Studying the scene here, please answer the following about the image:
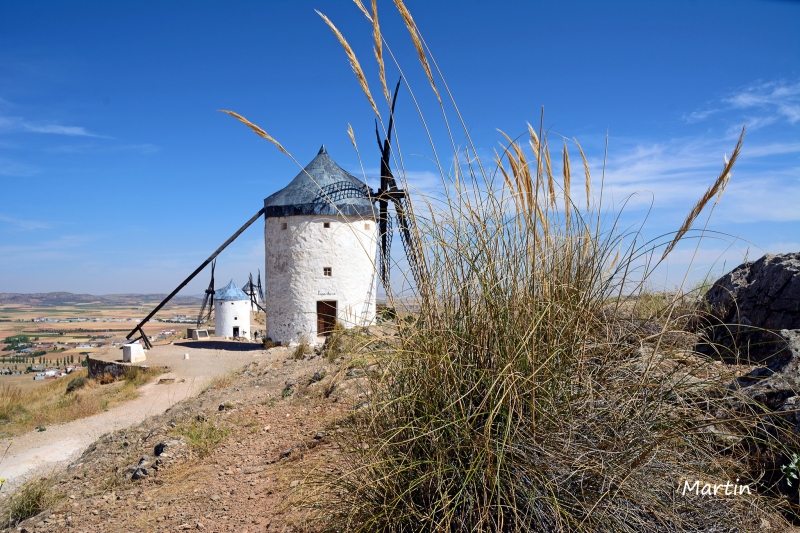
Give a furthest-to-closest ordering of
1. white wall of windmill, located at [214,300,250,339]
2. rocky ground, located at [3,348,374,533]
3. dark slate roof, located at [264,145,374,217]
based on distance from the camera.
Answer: white wall of windmill, located at [214,300,250,339] → dark slate roof, located at [264,145,374,217] → rocky ground, located at [3,348,374,533]

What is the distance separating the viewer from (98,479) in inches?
195

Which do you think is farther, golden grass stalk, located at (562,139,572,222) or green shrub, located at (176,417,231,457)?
green shrub, located at (176,417,231,457)

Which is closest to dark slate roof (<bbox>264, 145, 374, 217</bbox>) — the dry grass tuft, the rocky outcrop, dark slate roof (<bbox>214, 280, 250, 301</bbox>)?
the dry grass tuft

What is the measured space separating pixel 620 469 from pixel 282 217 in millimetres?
13472

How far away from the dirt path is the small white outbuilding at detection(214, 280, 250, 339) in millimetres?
5511

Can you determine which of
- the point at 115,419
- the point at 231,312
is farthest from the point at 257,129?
the point at 231,312

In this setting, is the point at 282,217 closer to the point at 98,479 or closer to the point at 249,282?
the point at 98,479

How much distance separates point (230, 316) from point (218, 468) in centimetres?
1792

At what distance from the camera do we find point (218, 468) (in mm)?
3902

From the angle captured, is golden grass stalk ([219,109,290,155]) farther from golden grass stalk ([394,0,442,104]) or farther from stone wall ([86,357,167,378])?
stone wall ([86,357,167,378])

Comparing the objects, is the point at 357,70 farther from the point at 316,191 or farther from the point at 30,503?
the point at 316,191

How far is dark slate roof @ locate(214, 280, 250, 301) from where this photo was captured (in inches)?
824

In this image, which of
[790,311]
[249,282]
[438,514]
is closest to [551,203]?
[438,514]

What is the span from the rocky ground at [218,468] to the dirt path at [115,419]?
178 cm
